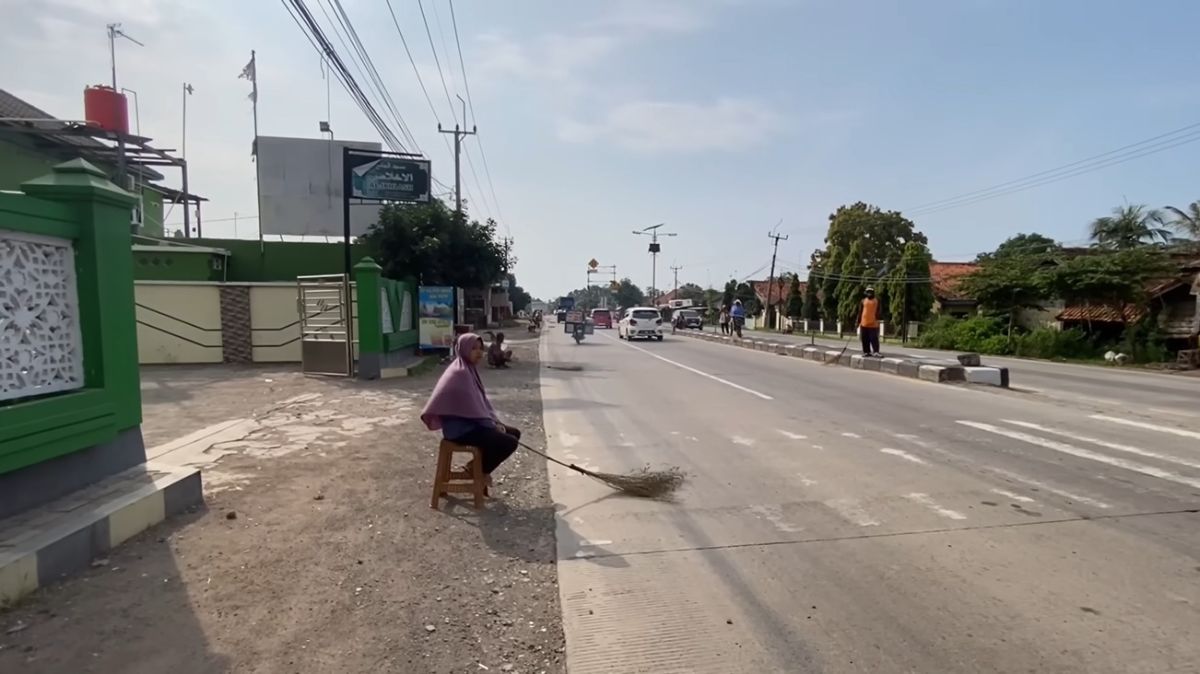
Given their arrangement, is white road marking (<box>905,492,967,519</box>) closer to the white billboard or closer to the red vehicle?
the white billboard

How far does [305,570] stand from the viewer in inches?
165

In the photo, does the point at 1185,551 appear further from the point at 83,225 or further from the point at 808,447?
the point at 83,225

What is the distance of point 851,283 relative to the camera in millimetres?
49188

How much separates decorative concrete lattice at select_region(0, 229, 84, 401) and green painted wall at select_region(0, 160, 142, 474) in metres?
0.06

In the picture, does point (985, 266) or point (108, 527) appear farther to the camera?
point (985, 266)

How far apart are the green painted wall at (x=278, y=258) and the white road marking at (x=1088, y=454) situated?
76.6 feet

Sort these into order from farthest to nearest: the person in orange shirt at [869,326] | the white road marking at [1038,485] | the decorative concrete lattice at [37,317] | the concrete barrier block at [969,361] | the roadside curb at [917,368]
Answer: the person in orange shirt at [869,326] < the concrete barrier block at [969,361] < the roadside curb at [917,368] < the white road marking at [1038,485] < the decorative concrete lattice at [37,317]

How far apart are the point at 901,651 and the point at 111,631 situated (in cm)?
383

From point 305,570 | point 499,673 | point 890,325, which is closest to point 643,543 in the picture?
point 499,673

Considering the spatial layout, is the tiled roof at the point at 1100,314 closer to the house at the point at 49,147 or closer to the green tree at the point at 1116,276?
the green tree at the point at 1116,276

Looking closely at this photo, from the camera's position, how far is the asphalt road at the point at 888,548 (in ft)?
10.8

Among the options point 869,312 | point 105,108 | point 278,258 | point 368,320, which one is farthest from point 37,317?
point 105,108

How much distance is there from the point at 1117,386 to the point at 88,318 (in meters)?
17.3

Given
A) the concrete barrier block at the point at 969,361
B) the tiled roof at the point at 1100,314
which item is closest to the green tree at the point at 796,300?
the tiled roof at the point at 1100,314
